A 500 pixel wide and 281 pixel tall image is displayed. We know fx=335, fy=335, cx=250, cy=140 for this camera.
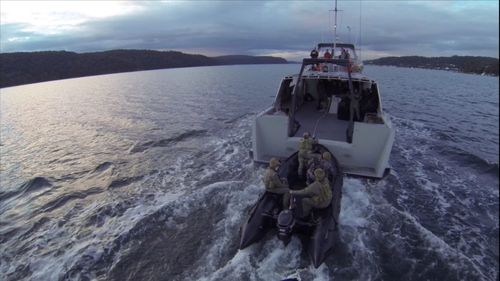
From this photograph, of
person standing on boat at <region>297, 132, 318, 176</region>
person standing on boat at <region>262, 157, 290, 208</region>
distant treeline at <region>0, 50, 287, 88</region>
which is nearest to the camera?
person standing on boat at <region>262, 157, 290, 208</region>

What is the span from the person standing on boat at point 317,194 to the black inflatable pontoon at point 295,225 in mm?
196

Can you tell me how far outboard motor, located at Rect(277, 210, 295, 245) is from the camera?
263 inches

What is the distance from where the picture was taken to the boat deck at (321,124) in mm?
11617

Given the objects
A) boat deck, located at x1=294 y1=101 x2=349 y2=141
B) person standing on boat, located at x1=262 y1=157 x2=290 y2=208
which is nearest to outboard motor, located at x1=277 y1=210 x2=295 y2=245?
person standing on boat, located at x1=262 y1=157 x2=290 y2=208

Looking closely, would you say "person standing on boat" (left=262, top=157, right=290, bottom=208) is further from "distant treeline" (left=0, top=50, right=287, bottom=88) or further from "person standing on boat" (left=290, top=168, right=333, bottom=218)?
"distant treeline" (left=0, top=50, right=287, bottom=88)

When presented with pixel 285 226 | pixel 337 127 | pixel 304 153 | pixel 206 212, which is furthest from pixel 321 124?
pixel 285 226

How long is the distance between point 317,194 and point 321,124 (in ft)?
19.6

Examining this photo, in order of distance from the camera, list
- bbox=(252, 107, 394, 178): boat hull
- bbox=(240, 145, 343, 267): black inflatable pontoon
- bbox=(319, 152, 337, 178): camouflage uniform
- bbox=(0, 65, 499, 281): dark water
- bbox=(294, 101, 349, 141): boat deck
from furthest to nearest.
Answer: bbox=(294, 101, 349, 141): boat deck, bbox=(252, 107, 394, 178): boat hull, bbox=(319, 152, 337, 178): camouflage uniform, bbox=(0, 65, 499, 281): dark water, bbox=(240, 145, 343, 267): black inflatable pontoon

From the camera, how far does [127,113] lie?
2728cm

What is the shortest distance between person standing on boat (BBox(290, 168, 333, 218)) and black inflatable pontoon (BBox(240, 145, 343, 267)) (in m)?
0.20

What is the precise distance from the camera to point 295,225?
283 inches

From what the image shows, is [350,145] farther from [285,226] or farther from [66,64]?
[66,64]

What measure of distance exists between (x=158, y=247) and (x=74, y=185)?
6216 millimetres

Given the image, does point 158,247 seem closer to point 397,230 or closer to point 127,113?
point 397,230
